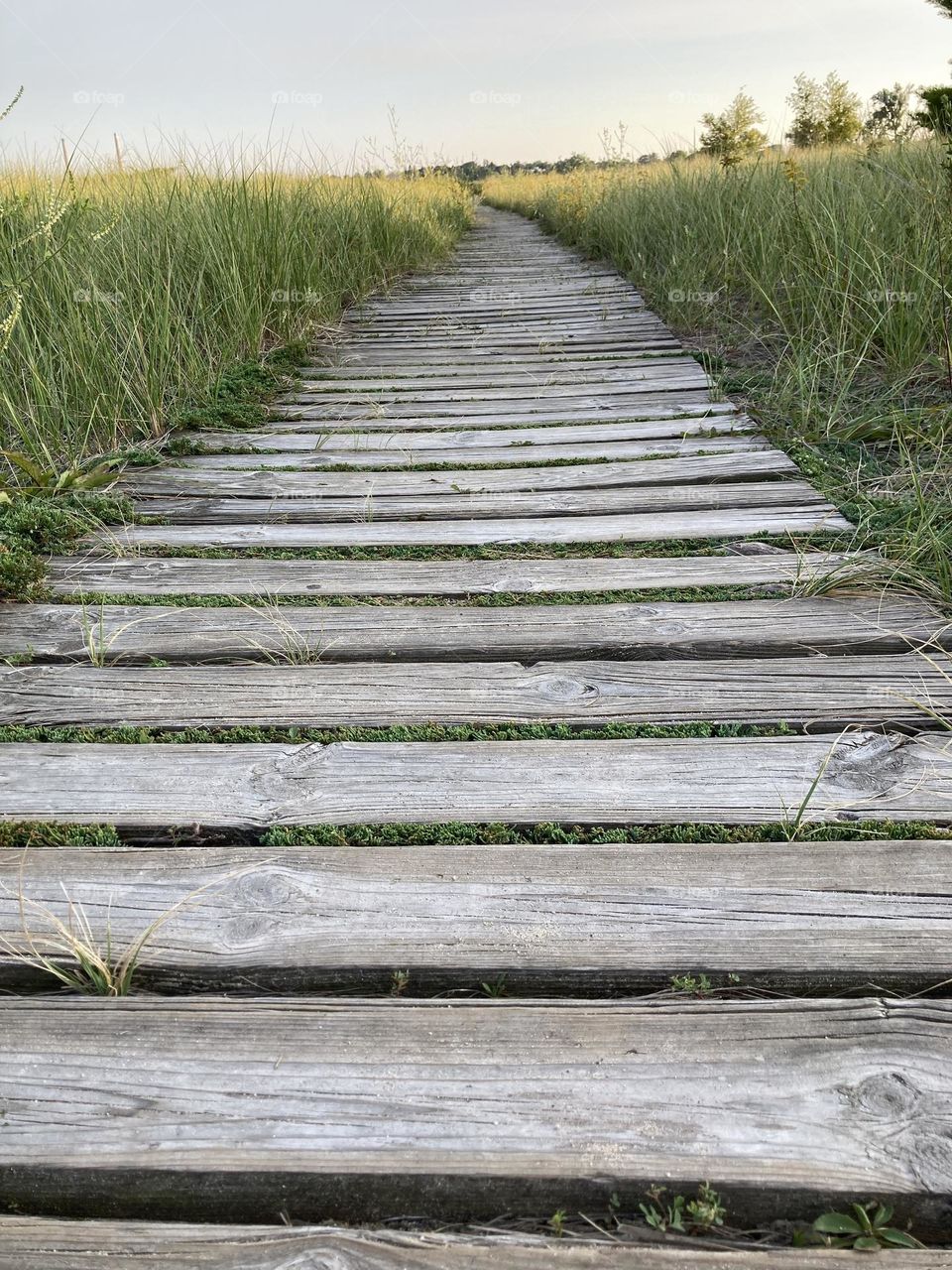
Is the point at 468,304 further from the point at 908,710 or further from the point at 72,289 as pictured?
the point at 908,710

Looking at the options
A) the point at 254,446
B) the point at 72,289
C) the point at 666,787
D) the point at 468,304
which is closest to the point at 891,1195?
the point at 666,787

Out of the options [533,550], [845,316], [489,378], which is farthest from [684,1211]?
[489,378]

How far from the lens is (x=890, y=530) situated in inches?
85.6

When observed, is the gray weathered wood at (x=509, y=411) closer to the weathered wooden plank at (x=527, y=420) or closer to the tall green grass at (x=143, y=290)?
the weathered wooden plank at (x=527, y=420)

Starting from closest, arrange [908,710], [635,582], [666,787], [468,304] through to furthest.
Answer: [666,787]
[908,710]
[635,582]
[468,304]

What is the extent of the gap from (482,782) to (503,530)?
1223 mm

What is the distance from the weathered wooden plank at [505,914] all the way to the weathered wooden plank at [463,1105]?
0.06 m

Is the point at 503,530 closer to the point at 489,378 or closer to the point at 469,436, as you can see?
the point at 469,436

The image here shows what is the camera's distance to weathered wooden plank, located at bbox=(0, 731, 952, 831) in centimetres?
132

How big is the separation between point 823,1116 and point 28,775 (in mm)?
1247

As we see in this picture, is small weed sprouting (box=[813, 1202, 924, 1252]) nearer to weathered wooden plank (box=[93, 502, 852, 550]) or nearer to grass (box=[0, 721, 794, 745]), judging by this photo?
grass (box=[0, 721, 794, 745])

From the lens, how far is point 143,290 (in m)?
3.47

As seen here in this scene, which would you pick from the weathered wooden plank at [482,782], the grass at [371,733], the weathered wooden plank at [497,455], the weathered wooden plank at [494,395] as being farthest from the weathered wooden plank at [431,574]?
the weathered wooden plank at [494,395]

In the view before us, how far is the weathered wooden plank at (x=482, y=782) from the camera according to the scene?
132cm
